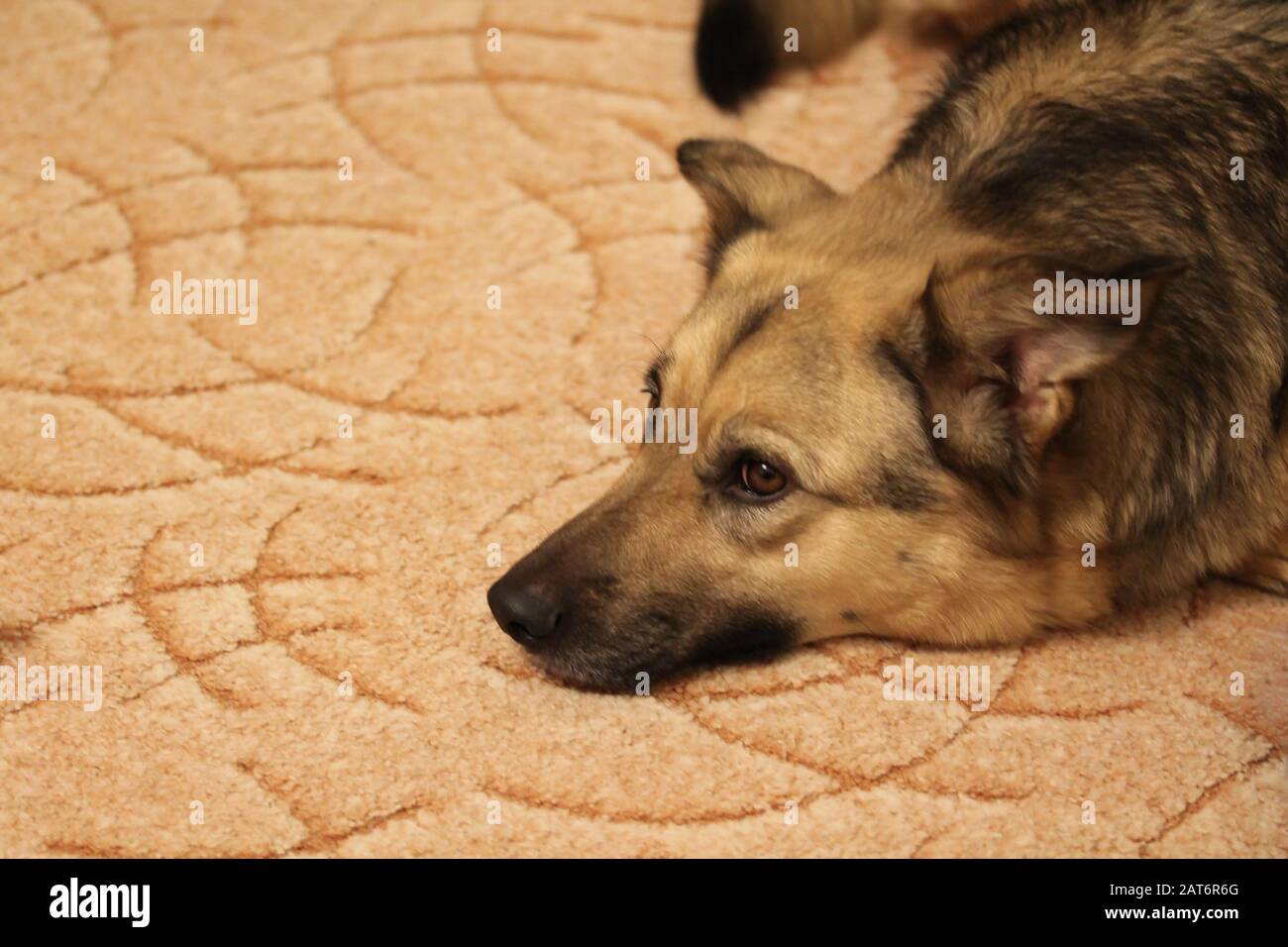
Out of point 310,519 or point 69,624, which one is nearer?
point 69,624

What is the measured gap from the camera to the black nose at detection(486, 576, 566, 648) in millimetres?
2701

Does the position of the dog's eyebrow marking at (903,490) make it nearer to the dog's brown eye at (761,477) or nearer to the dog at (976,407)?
the dog at (976,407)

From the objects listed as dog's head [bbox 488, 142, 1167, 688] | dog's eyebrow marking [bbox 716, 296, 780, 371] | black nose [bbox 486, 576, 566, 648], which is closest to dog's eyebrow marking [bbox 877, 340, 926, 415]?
dog's head [bbox 488, 142, 1167, 688]

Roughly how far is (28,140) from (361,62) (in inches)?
44.6

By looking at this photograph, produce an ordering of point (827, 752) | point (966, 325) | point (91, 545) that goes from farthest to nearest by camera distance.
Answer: point (91, 545) < point (827, 752) < point (966, 325)

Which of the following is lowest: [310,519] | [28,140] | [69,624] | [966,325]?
[69,624]

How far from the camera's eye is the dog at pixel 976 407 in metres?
2.63

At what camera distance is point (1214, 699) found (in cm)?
284

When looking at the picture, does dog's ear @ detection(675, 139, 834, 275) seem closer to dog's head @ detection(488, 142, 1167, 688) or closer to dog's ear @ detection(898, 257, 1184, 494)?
dog's head @ detection(488, 142, 1167, 688)

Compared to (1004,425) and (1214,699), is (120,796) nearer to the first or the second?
(1004,425)

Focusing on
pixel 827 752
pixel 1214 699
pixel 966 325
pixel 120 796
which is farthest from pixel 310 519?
pixel 1214 699

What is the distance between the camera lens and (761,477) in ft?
8.87

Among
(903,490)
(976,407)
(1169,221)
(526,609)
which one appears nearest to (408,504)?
(526,609)

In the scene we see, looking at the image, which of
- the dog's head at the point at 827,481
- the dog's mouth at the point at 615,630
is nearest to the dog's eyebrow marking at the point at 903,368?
the dog's head at the point at 827,481
